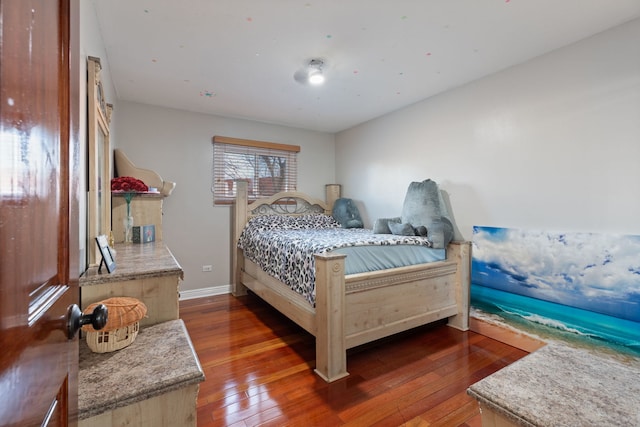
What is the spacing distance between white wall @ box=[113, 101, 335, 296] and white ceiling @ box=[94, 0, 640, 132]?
1.13ft

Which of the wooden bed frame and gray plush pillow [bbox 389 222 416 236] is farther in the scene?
gray plush pillow [bbox 389 222 416 236]

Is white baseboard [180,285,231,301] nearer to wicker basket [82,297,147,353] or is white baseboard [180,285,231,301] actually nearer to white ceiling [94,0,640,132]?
white ceiling [94,0,640,132]

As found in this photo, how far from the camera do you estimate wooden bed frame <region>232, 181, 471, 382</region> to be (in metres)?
1.98

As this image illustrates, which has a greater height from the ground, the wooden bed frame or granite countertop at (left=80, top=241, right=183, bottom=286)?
granite countertop at (left=80, top=241, right=183, bottom=286)

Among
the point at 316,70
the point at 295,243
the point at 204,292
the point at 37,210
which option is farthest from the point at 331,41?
the point at 204,292

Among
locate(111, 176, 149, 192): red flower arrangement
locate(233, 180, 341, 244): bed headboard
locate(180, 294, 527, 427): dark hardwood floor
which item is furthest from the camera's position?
locate(233, 180, 341, 244): bed headboard

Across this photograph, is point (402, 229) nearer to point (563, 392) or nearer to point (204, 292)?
point (563, 392)

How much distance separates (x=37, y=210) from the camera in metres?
0.49

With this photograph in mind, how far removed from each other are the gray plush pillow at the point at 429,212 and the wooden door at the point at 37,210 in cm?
265

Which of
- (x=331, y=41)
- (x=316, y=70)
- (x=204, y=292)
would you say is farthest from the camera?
(x=204, y=292)

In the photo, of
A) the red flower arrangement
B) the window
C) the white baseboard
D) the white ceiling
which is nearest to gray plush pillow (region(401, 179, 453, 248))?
the white ceiling

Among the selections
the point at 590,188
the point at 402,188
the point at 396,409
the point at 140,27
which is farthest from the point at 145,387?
the point at 402,188

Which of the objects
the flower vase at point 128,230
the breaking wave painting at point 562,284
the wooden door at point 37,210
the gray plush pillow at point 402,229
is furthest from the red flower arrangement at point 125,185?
the breaking wave painting at point 562,284

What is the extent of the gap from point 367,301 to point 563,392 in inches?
56.6
